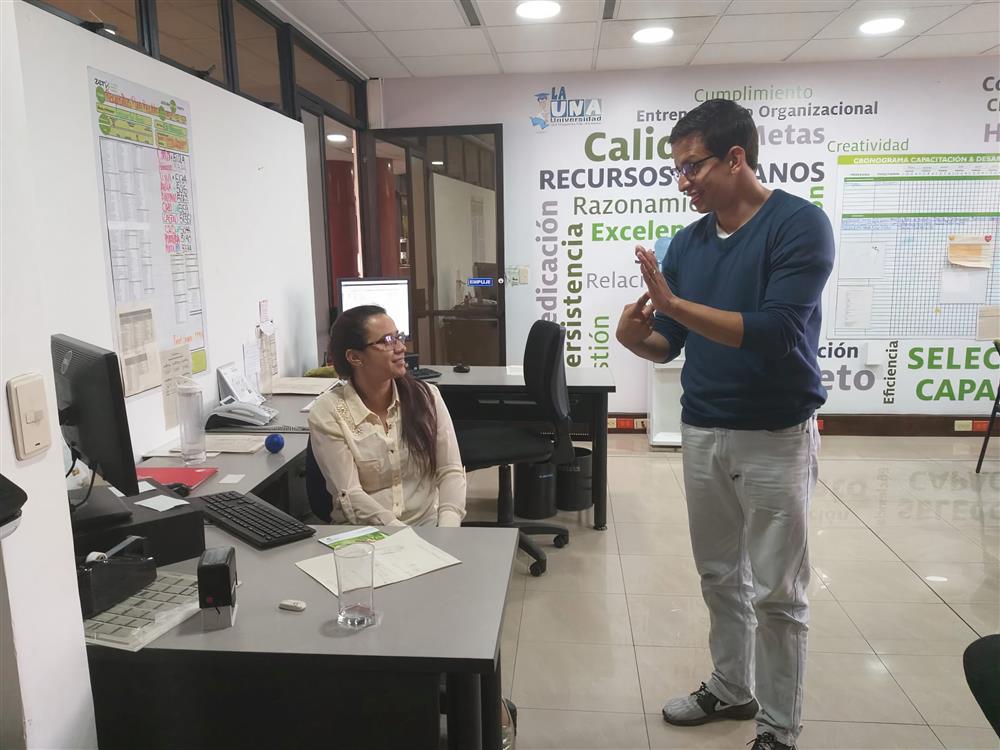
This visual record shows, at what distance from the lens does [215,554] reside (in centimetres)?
140

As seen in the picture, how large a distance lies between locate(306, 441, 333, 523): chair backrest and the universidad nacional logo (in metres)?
4.11

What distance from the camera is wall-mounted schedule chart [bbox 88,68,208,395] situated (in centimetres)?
244

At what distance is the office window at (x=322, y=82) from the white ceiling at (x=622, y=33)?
0.47 feet

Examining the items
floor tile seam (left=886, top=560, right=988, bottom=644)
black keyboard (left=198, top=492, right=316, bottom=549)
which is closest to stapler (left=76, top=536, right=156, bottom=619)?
black keyboard (left=198, top=492, right=316, bottom=549)

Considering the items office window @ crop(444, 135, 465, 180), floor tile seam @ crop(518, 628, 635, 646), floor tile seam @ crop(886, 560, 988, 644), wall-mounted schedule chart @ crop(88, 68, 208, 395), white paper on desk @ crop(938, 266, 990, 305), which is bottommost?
floor tile seam @ crop(886, 560, 988, 644)

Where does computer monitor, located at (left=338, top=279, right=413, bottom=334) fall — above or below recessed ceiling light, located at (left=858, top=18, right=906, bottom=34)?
below

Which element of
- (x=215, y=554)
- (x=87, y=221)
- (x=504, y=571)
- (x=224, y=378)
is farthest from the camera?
(x=224, y=378)

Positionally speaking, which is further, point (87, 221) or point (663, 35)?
point (663, 35)

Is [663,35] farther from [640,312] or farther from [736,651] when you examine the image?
[736,651]

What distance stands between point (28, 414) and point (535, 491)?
303 centimetres

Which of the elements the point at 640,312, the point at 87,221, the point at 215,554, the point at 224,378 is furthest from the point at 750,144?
the point at 224,378

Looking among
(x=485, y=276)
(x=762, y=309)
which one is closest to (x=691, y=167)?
(x=762, y=309)

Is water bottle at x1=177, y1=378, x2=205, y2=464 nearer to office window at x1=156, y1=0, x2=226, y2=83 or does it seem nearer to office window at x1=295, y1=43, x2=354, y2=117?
office window at x1=156, y1=0, x2=226, y2=83

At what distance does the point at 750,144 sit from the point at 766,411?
0.69 metres
